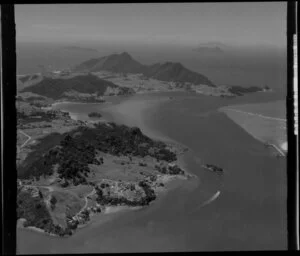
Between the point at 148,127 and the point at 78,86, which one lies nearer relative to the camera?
the point at 148,127

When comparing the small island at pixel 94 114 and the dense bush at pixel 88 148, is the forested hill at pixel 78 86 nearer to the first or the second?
the small island at pixel 94 114

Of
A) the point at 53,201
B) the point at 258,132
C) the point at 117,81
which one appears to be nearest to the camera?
the point at 53,201

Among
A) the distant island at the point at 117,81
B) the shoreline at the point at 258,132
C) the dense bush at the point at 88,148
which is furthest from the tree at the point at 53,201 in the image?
→ the shoreline at the point at 258,132

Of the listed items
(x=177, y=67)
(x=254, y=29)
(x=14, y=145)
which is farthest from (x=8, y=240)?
(x=254, y=29)

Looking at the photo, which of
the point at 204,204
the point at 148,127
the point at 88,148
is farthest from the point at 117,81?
the point at 204,204

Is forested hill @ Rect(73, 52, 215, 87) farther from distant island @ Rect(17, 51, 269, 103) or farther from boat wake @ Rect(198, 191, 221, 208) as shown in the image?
boat wake @ Rect(198, 191, 221, 208)

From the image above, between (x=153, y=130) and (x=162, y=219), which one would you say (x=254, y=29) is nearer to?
(x=153, y=130)

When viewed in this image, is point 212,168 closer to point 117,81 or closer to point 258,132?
point 258,132

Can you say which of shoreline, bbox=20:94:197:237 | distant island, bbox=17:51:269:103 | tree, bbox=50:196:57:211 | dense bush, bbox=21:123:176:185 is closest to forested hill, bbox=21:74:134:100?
distant island, bbox=17:51:269:103
